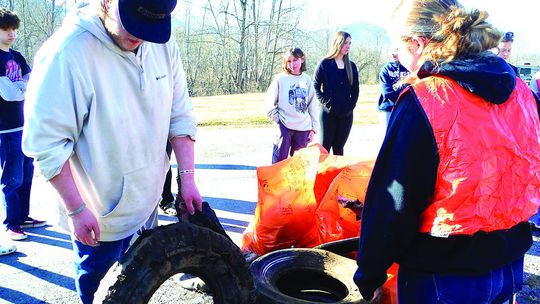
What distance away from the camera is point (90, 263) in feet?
7.58

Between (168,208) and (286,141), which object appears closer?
(168,208)

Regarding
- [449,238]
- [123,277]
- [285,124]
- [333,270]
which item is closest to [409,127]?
[449,238]

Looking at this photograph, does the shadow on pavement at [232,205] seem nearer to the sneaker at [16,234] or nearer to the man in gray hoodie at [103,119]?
the sneaker at [16,234]

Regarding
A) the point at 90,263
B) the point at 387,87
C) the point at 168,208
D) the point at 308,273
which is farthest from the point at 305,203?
the point at 387,87

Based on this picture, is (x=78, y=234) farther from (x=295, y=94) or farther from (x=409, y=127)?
(x=295, y=94)

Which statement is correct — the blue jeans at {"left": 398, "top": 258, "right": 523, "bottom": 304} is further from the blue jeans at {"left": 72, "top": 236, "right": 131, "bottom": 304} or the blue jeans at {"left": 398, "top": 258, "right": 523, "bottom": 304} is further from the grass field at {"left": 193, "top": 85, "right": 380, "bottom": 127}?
the grass field at {"left": 193, "top": 85, "right": 380, "bottom": 127}

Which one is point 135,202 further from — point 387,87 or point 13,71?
point 387,87

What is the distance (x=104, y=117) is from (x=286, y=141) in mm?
4474

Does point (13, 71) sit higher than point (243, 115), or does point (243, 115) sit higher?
point (13, 71)

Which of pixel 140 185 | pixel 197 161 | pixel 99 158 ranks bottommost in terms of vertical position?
pixel 197 161

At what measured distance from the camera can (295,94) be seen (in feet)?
21.0

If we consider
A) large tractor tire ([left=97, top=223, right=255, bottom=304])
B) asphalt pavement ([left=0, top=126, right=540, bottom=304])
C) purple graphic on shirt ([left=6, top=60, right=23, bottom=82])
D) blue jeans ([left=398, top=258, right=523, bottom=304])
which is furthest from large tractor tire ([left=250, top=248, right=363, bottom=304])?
purple graphic on shirt ([left=6, top=60, right=23, bottom=82])

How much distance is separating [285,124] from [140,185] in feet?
13.8

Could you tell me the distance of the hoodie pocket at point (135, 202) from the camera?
2250mm
